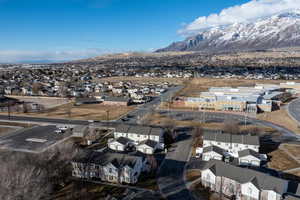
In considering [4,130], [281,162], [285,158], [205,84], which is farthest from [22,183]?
[205,84]

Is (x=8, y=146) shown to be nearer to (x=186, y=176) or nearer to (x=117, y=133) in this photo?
(x=117, y=133)

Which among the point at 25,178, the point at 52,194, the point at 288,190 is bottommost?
the point at 52,194

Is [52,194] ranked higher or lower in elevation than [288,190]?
lower

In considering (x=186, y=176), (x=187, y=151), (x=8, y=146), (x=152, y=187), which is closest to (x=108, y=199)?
(x=152, y=187)

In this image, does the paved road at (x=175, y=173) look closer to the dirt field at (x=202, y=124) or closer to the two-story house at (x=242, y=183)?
the two-story house at (x=242, y=183)

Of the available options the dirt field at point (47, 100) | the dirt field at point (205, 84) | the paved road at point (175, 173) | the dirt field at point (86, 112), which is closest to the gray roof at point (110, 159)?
the paved road at point (175, 173)

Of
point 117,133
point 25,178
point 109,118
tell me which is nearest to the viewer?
point 25,178

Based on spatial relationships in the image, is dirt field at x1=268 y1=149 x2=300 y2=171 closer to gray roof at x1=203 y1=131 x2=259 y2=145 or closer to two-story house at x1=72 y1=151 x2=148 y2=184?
gray roof at x1=203 y1=131 x2=259 y2=145

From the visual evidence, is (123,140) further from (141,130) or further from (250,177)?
(250,177)
